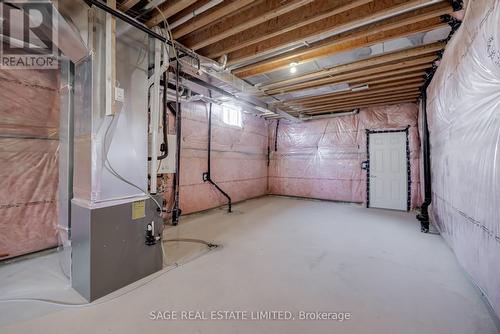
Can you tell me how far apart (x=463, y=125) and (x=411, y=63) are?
1386 millimetres

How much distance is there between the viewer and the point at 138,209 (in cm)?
207

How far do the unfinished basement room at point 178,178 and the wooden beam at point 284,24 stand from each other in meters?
0.02

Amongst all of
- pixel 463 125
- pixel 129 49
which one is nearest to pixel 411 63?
pixel 463 125

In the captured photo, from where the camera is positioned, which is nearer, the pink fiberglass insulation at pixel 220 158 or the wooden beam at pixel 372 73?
the wooden beam at pixel 372 73

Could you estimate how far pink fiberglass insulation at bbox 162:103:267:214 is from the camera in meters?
4.51

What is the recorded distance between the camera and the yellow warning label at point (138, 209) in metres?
2.04

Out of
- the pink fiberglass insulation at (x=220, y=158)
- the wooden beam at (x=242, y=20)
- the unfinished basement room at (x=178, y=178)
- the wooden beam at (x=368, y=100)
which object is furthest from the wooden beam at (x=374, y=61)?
the pink fiberglass insulation at (x=220, y=158)

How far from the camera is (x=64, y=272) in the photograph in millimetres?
2250

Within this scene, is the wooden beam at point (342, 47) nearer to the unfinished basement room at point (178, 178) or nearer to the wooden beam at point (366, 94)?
the unfinished basement room at point (178, 178)

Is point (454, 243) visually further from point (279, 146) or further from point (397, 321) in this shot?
point (279, 146)

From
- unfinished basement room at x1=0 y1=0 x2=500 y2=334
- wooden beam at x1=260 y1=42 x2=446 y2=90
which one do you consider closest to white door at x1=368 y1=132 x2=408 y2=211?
unfinished basement room at x1=0 y1=0 x2=500 y2=334
